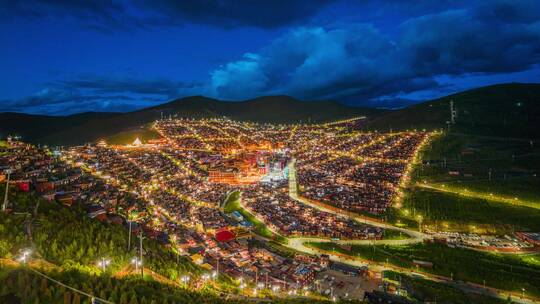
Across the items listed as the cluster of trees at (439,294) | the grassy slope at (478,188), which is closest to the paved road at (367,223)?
the grassy slope at (478,188)

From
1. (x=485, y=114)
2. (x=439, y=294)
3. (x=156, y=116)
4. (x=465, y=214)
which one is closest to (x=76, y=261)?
(x=439, y=294)

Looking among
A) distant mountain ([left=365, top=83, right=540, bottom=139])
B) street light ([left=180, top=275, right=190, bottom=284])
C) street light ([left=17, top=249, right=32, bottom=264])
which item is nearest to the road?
street light ([left=180, top=275, right=190, bottom=284])

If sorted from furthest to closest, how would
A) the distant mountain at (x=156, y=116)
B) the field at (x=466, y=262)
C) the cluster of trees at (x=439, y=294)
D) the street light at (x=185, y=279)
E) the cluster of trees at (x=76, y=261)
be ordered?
the distant mountain at (x=156, y=116) → the field at (x=466, y=262) → the cluster of trees at (x=439, y=294) → the street light at (x=185, y=279) → the cluster of trees at (x=76, y=261)

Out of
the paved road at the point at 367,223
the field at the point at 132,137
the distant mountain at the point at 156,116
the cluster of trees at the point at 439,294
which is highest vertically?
the distant mountain at the point at 156,116

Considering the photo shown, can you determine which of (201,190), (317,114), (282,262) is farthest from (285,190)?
(317,114)

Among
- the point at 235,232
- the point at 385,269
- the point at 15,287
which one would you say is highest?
the point at 15,287

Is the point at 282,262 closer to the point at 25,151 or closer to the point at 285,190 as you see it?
the point at 285,190

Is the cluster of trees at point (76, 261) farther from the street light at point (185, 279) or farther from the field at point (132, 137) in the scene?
the field at point (132, 137)
